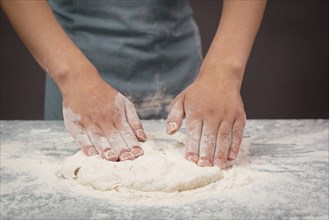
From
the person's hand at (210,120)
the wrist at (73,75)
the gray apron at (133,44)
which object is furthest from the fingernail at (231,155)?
the gray apron at (133,44)

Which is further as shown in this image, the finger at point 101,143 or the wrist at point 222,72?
the wrist at point 222,72

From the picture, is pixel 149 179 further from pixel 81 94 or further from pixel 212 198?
pixel 81 94

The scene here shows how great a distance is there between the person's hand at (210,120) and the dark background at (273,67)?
1.69 m

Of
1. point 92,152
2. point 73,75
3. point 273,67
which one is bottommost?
point 273,67

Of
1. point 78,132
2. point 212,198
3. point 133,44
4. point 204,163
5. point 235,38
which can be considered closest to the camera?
point 212,198

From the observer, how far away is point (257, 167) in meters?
1.27

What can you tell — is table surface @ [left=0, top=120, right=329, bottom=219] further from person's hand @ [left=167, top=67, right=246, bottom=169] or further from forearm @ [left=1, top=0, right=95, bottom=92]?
forearm @ [left=1, top=0, right=95, bottom=92]

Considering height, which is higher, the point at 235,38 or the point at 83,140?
the point at 235,38

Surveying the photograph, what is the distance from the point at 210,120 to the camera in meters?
1.31

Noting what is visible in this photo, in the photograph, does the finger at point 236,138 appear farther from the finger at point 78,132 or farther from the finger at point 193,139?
the finger at point 78,132

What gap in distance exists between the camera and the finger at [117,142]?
1.24m

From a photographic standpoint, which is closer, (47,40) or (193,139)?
(193,139)

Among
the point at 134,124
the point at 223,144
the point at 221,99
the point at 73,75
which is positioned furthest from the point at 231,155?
the point at 73,75

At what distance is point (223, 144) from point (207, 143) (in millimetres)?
42
